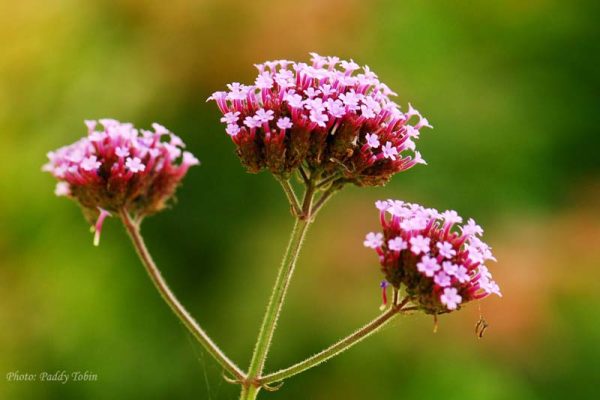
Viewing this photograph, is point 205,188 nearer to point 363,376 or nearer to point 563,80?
point 363,376

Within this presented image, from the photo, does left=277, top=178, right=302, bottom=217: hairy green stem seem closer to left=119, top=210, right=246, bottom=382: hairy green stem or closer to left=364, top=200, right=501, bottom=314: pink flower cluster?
left=364, top=200, right=501, bottom=314: pink flower cluster

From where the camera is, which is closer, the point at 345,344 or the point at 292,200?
the point at 345,344

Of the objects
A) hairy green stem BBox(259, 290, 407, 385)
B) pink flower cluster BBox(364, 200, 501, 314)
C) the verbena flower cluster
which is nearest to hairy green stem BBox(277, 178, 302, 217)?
the verbena flower cluster

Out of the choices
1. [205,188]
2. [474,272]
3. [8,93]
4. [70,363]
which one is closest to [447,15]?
[205,188]

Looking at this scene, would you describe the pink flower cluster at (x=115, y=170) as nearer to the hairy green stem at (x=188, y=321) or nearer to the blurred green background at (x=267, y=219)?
the hairy green stem at (x=188, y=321)

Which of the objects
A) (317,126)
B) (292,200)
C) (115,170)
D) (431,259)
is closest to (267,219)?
(115,170)

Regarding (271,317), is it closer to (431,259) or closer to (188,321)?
(188,321)

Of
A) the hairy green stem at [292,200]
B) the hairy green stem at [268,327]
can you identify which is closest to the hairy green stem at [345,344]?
the hairy green stem at [268,327]

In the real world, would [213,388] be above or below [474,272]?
below
